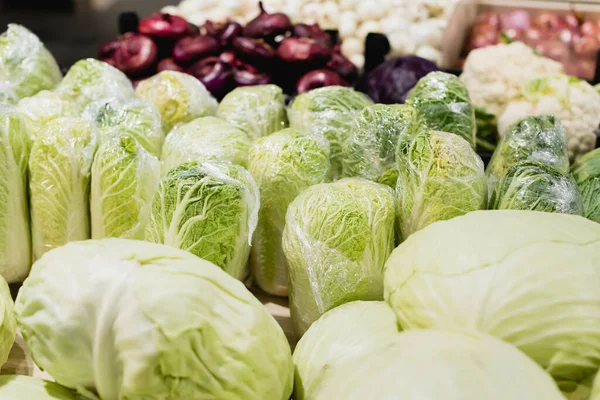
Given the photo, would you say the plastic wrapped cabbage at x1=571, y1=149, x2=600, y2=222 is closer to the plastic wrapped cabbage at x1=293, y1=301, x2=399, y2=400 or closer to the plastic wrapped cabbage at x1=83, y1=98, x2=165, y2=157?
the plastic wrapped cabbage at x1=293, y1=301, x2=399, y2=400

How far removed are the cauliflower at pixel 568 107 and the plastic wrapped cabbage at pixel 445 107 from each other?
29.7 inches

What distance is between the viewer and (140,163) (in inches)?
66.7

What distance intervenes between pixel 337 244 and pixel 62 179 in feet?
2.80

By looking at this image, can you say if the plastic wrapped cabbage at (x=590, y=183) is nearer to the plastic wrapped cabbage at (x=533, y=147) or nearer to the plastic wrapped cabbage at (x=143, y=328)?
the plastic wrapped cabbage at (x=533, y=147)

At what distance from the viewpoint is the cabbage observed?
1062 millimetres

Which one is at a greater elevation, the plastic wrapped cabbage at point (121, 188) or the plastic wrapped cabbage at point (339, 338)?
the plastic wrapped cabbage at point (121, 188)

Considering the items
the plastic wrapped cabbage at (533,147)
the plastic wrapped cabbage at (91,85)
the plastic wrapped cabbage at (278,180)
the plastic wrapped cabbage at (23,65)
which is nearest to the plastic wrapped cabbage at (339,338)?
the plastic wrapped cabbage at (278,180)

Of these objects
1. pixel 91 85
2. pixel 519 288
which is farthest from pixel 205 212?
pixel 91 85

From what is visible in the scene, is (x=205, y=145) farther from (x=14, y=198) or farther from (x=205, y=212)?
(x=14, y=198)

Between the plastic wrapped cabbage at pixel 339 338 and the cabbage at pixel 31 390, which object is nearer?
the cabbage at pixel 31 390

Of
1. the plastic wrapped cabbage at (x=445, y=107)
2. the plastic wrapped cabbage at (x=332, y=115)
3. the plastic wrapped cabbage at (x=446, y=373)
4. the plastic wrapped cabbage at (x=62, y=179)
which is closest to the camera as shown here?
the plastic wrapped cabbage at (x=446, y=373)

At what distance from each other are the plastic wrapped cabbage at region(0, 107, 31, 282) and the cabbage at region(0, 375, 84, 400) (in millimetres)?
744

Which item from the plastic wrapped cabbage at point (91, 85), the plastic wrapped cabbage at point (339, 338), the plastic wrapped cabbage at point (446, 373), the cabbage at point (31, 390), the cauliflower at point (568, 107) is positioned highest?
the plastic wrapped cabbage at point (91, 85)

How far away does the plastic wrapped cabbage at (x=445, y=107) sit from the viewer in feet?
6.09
